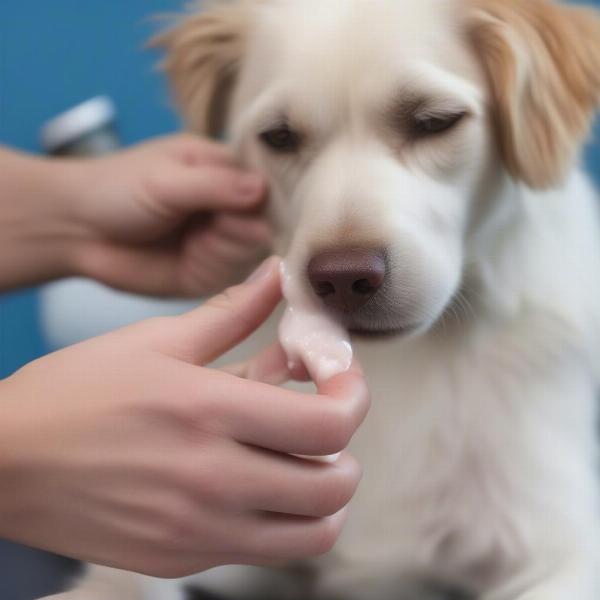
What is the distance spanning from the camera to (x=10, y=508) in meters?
0.51

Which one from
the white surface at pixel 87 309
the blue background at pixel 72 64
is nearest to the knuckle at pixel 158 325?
the white surface at pixel 87 309

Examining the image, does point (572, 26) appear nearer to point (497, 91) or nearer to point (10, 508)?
point (497, 91)

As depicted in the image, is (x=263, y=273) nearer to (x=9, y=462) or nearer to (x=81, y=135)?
(x=9, y=462)

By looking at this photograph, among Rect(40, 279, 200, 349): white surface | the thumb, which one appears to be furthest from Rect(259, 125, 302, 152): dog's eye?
Rect(40, 279, 200, 349): white surface

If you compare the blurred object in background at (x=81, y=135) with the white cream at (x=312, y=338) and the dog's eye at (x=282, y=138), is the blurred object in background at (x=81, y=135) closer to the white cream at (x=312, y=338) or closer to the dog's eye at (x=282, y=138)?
the dog's eye at (x=282, y=138)

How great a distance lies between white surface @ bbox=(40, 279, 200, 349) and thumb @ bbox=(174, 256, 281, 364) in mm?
647

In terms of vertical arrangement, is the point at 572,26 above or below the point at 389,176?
above

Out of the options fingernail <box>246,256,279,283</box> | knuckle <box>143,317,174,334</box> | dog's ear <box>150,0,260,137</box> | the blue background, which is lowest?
knuckle <box>143,317,174,334</box>

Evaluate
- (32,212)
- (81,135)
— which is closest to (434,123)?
(32,212)

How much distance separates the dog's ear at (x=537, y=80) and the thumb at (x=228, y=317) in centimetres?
28

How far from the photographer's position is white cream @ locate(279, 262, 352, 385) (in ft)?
1.74

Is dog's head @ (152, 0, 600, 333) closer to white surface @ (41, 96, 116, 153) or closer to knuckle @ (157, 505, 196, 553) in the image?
knuckle @ (157, 505, 196, 553)

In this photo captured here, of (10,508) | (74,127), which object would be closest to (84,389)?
(10,508)

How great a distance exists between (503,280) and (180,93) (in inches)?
16.1
